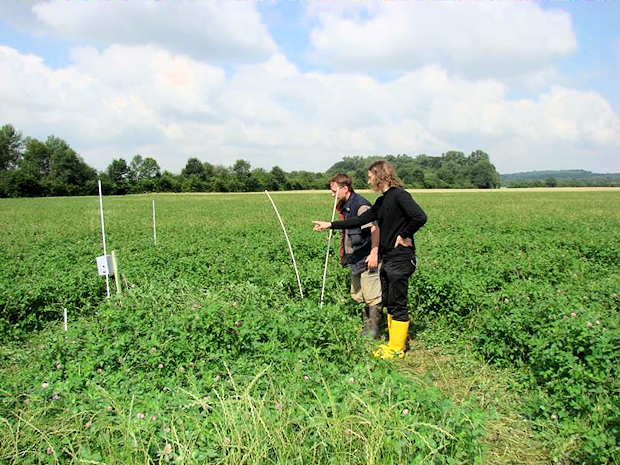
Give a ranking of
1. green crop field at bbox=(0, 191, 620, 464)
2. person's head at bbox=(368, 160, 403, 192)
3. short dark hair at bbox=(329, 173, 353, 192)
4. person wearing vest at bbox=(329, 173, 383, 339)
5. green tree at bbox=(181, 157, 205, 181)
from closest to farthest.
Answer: green crop field at bbox=(0, 191, 620, 464), person's head at bbox=(368, 160, 403, 192), person wearing vest at bbox=(329, 173, 383, 339), short dark hair at bbox=(329, 173, 353, 192), green tree at bbox=(181, 157, 205, 181)

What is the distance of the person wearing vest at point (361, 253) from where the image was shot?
5.17 m

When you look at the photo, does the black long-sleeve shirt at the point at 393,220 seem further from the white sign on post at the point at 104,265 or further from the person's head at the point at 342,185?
the white sign on post at the point at 104,265

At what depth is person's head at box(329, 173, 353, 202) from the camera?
529cm

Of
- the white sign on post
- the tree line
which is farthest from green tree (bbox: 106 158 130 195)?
the white sign on post

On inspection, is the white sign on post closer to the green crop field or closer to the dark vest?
the green crop field

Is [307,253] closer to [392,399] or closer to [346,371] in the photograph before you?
[346,371]

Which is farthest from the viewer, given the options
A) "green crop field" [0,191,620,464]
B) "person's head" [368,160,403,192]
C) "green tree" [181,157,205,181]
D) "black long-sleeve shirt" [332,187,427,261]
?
"green tree" [181,157,205,181]

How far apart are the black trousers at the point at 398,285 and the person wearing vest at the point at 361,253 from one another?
307 mm

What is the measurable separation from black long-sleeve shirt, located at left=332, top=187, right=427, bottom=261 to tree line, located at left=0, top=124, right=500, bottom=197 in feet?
190

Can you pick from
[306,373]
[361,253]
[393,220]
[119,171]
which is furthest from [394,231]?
[119,171]

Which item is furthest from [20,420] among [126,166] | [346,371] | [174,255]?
[126,166]

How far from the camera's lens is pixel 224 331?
4043mm

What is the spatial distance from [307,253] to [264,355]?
5.89 m

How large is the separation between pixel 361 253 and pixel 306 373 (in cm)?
221
